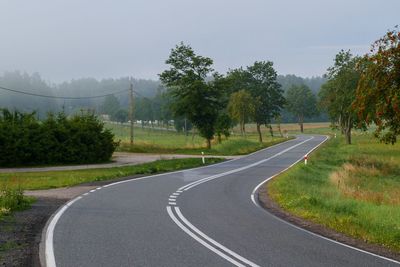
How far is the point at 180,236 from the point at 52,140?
28280 millimetres

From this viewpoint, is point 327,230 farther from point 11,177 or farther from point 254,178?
point 11,177

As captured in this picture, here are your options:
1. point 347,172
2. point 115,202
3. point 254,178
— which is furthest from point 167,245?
point 347,172

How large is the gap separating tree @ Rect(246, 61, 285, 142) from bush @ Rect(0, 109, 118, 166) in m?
43.6

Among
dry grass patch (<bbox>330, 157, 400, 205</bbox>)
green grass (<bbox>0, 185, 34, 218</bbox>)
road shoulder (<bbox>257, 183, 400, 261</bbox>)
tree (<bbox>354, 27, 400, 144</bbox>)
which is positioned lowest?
dry grass patch (<bbox>330, 157, 400, 205</bbox>)

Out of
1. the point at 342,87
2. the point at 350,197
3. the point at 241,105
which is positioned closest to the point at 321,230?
the point at 350,197

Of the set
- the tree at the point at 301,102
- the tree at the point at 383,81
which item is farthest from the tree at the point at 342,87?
the tree at the point at 301,102

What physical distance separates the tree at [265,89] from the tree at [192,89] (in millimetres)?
26536

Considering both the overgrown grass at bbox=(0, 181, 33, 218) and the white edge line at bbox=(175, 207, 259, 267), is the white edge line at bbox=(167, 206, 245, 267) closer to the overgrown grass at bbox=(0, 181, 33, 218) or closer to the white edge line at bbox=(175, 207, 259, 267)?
the white edge line at bbox=(175, 207, 259, 267)

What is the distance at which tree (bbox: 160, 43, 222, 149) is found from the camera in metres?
52.2

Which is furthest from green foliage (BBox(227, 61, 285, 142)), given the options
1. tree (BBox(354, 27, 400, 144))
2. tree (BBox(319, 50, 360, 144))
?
tree (BBox(354, 27, 400, 144))

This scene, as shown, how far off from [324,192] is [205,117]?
108ft

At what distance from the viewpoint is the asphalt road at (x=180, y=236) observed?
26.3ft

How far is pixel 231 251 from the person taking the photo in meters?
8.70

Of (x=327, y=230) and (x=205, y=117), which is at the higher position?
(x=205, y=117)
